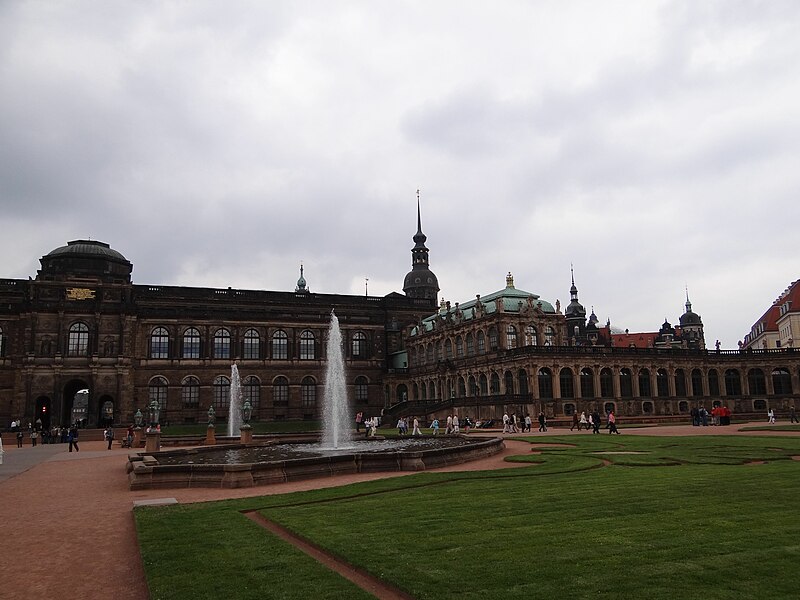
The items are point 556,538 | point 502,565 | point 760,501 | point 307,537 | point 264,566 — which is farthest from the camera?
point 760,501

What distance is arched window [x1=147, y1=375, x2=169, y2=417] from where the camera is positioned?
81312mm

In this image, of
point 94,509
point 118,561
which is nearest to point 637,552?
point 118,561

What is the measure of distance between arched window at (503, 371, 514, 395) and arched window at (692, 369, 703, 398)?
77.7 feet

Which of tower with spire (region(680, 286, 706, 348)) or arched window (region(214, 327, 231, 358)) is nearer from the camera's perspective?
arched window (region(214, 327, 231, 358))

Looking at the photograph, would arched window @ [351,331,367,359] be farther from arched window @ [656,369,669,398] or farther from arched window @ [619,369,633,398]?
arched window @ [656,369,669,398]

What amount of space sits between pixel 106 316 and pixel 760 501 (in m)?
79.0

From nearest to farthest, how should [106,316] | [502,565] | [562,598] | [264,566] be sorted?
[562,598]
[502,565]
[264,566]
[106,316]

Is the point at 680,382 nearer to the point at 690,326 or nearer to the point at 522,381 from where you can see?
the point at 522,381

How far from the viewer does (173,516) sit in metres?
15.9

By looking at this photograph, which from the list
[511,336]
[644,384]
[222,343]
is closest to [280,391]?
[222,343]

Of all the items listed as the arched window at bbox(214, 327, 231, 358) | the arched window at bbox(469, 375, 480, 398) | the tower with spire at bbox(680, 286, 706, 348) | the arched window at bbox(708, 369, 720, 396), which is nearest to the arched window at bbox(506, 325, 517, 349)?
the arched window at bbox(469, 375, 480, 398)

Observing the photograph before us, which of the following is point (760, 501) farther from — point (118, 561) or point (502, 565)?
point (118, 561)

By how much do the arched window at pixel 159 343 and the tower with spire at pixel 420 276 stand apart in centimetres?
4106

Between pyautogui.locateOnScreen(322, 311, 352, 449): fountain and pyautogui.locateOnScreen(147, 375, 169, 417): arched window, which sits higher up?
pyautogui.locateOnScreen(147, 375, 169, 417): arched window
